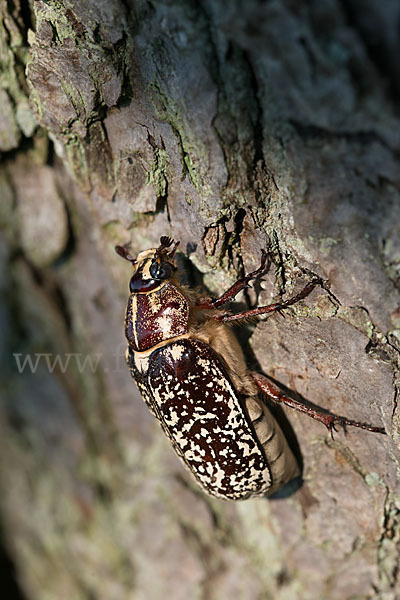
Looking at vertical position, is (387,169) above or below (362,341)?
above

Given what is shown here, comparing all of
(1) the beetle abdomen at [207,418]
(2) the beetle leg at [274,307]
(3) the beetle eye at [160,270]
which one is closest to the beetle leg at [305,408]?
(1) the beetle abdomen at [207,418]

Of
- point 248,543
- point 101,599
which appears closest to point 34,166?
point 248,543

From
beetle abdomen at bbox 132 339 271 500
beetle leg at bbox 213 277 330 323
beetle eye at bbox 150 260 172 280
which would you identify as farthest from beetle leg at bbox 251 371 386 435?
beetle eye at bbox 150 260 172 280

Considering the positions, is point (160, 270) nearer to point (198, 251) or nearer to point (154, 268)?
point (154, 268)

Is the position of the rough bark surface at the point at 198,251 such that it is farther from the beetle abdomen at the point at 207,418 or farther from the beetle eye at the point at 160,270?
the beetle abdomen at the point at 207,418

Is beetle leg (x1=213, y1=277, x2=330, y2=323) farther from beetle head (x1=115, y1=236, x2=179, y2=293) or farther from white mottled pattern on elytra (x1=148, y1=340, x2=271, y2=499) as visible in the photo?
beetle head (x1=115, y1=236, x2=179, y2=293)

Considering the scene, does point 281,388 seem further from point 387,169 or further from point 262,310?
point 387,169
